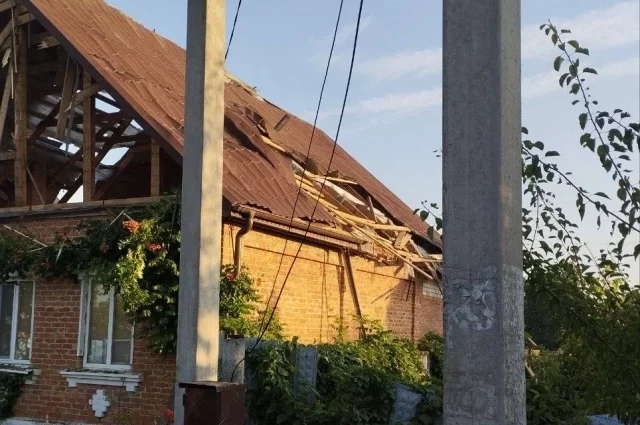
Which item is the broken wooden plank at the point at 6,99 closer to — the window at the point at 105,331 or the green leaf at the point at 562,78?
the window at the point at 105,331

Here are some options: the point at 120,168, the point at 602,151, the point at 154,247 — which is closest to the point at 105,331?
the point at 154,247

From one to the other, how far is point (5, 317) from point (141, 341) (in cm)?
262

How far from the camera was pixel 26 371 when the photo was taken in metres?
10.5

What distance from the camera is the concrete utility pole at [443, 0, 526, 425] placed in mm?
3840

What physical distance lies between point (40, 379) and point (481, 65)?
845 centimetres

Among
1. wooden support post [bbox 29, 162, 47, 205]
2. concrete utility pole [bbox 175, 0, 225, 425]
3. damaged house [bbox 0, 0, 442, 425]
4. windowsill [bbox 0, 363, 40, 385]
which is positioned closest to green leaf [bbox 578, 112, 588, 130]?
concrete utility pole [bbox 175, 0, 225, 425]

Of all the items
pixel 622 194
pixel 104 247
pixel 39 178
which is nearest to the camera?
pixel 622 194

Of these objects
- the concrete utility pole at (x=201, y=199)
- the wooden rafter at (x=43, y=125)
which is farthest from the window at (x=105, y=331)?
the concrete utility pole at (x=201, y=199)

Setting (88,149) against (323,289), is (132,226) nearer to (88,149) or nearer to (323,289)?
(88,149)

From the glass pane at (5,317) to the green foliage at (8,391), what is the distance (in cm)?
53

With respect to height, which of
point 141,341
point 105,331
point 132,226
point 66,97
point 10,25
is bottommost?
point 141,341

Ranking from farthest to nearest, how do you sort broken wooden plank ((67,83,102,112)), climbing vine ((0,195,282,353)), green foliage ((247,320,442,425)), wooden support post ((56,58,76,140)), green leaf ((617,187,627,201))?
wooden support post ((56,58,76,140)) → broken wooden plank ((67,83,102,112)) → climbing vine ((0,195,282,353)) → green foliage ((247,320,442,425)) → green leaf ((617,187,627,201))

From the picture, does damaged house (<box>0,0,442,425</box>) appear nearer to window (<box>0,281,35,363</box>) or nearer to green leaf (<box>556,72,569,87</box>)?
window (<box>0,281,35,363</box>)

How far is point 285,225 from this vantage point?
10539 millimetres
